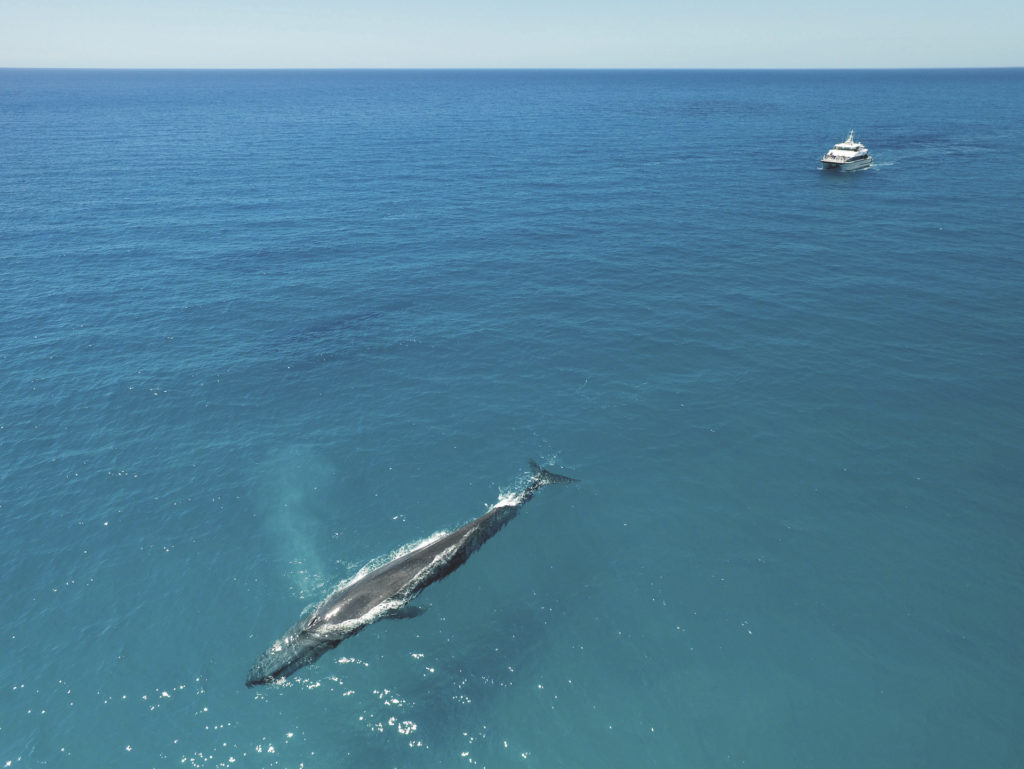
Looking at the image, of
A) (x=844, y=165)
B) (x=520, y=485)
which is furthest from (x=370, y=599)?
(x=844, y=165)

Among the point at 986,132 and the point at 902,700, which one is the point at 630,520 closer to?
the point at 902,700

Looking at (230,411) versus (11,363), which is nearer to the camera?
(230,411)

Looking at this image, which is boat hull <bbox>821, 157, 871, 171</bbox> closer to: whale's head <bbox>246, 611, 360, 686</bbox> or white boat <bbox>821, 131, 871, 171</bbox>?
white boat <bbox>821, 131, 871, 171</bbox>

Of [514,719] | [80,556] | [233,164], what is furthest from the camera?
[233,164]

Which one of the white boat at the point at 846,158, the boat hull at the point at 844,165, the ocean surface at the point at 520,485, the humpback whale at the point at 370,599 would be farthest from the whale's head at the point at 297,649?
the white boat at the point at 846,158

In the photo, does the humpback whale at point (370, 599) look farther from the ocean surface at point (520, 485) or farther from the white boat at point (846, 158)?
the white boat at point (846, 158)

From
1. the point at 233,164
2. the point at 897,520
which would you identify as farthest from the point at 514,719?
the point at 233,164
